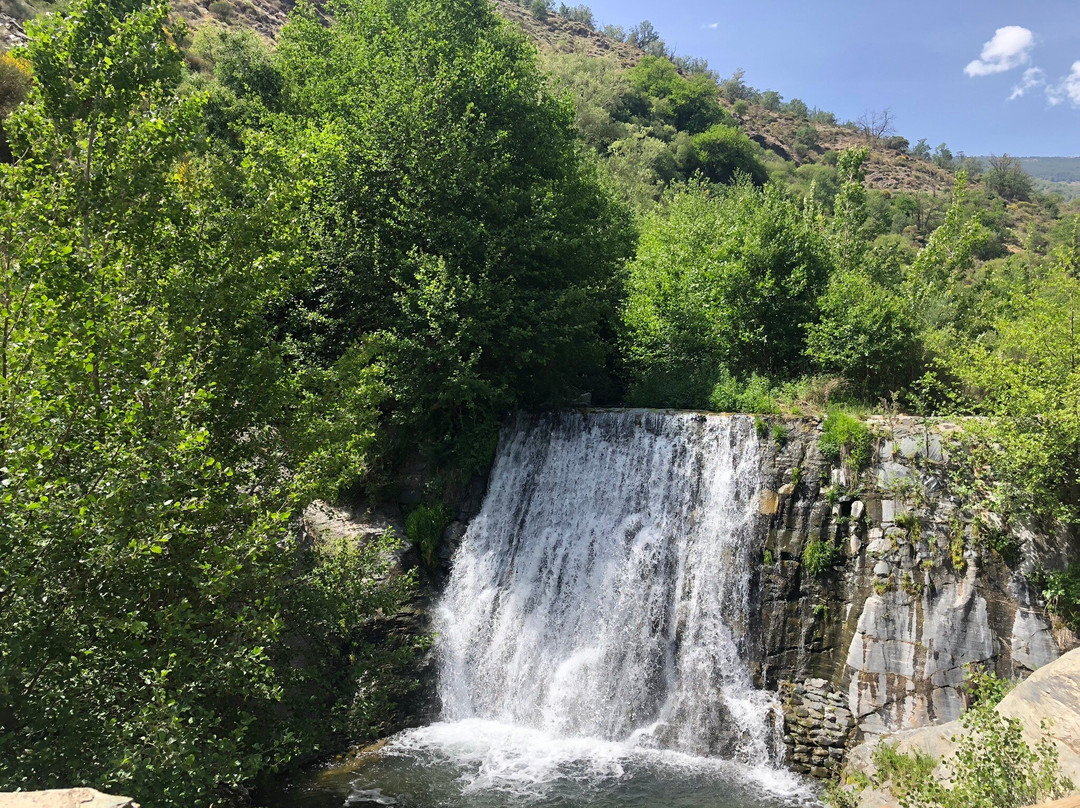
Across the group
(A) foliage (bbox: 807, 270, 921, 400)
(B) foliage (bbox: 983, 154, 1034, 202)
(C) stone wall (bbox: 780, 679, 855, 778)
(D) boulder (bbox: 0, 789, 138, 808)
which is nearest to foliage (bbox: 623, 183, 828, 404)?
(A) foliage (bbox: 807, 270, 921, 400)

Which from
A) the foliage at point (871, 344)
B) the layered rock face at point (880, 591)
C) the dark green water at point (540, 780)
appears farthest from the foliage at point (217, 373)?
the foliage at point (871, 344)

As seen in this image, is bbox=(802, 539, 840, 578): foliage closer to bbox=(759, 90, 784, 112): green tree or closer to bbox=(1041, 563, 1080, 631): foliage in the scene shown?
bbox=(1041, 563, 1080, 631): foliage

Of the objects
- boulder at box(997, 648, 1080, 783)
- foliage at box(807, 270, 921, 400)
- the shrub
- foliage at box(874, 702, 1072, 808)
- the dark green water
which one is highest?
the shrub

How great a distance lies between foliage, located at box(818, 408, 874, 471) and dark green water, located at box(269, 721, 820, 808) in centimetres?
505

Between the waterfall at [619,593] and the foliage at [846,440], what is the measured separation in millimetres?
1256

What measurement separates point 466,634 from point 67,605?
7.79m

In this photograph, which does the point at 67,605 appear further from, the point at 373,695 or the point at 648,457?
the point at 648,457

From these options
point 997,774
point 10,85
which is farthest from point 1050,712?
point 10,85

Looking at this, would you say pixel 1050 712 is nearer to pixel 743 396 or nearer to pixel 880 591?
pixel 880 591

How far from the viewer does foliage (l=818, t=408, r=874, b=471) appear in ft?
34.9

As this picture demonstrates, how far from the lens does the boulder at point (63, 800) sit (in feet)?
10.1

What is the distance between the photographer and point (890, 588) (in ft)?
32.3

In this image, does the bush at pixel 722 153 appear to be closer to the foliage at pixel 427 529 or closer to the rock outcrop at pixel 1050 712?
the foliage at pixel 427 529

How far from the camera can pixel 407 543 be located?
13.2 meters
